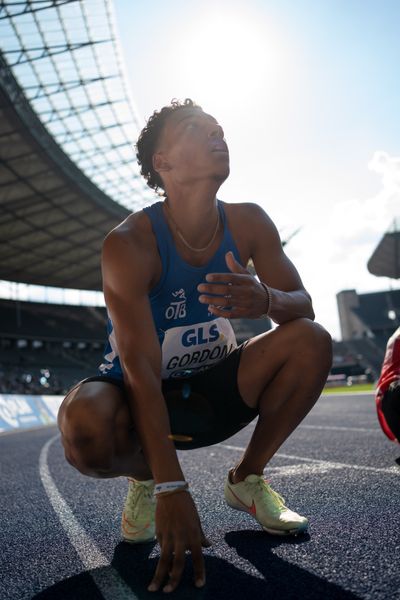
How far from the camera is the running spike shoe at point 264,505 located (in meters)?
2.46

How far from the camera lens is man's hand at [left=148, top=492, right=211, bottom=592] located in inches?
70.6

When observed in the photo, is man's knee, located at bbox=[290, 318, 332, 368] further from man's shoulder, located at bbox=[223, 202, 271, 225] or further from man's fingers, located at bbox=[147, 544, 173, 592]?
man's fingers, located at bbox=[147, 544, 173, 592]

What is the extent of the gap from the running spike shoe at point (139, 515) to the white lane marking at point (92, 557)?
0.57 feet

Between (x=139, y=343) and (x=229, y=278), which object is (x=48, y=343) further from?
(x=229, y=278)

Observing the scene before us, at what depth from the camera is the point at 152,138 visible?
3.00 meters

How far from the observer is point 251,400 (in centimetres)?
284

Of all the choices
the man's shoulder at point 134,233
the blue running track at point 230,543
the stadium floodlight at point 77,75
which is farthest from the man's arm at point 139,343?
the stadium floodlight at point 77,75

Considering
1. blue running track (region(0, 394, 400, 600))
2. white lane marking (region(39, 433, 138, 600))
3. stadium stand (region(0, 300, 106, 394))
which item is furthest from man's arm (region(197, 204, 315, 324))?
stadium stand (region(0, 300, 106, 394))

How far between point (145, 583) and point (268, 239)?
5.75ft

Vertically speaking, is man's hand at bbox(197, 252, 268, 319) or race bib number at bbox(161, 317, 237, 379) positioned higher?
man's hand at bbox(197, 252, 268, 319)

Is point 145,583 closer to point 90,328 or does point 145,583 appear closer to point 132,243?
point 132,243

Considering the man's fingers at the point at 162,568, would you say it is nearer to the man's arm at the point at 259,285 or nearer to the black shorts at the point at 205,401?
the man's arm at the point at 259,285

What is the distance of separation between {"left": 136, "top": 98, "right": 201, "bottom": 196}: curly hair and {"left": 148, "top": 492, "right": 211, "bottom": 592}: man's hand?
187 centimetres

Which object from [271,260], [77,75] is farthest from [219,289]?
[77,75]
